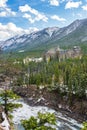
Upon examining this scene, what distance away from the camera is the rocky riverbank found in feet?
376

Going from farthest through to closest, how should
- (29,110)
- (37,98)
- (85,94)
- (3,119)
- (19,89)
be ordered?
(19,89) → (37,98) → (85,94) → (29,110) → (3,119)

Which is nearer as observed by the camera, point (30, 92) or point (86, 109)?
point (86, 109)

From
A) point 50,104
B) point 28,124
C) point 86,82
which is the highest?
point 28,124

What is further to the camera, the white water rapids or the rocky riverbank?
the rocky riverbank

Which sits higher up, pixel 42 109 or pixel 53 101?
pixel 53 101

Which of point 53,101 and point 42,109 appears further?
point 53,101

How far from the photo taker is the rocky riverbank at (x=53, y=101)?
11446 centimetres

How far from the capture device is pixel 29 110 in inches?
4683

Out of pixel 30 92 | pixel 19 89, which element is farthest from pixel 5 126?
pixel 19 89

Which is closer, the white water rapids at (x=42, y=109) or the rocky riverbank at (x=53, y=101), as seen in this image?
the white water rapids at (x=42, y=109)

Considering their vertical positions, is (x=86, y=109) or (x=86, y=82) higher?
(x=86, y=82)

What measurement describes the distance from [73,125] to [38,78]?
81.0 metres

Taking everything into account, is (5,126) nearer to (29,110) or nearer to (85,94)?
(29,110)

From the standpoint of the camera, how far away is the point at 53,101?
13300 cm
